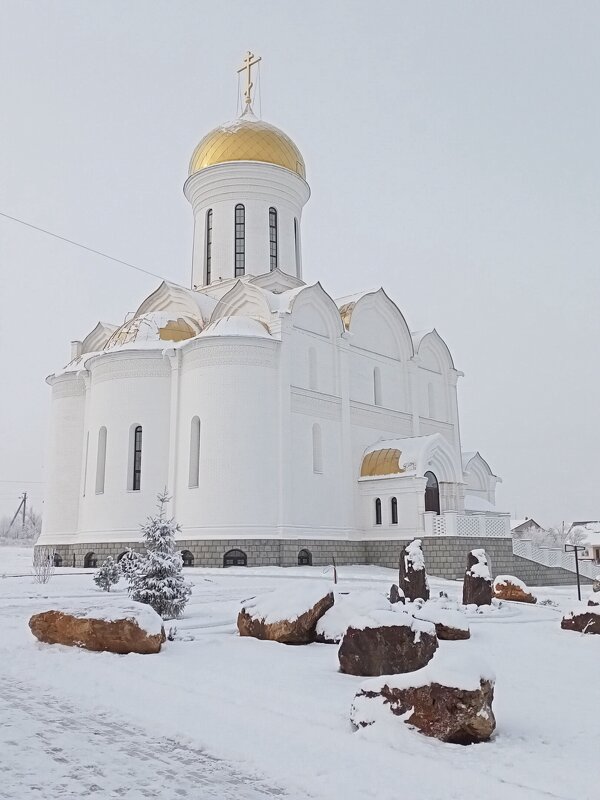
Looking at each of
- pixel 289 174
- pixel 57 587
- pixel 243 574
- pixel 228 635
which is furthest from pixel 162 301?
pixel 228 635

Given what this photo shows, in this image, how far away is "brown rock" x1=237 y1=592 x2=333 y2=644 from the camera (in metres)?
8.05

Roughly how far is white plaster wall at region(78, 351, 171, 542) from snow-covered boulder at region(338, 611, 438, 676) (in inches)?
619

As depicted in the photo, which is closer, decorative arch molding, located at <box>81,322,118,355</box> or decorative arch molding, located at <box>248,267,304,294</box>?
decorative arch molding, located at <box>248,267,304,294</box>

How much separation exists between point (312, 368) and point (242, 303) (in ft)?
10.8

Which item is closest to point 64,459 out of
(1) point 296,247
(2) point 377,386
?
(2) point 377,386

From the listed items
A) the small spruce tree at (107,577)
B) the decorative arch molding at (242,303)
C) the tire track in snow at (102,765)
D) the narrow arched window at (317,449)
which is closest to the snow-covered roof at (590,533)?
the narrow arched window at (317,449)

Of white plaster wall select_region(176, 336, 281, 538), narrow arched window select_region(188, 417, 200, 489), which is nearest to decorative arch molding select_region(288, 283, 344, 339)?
white plaster wall select_region(176, 336, 281, 538)

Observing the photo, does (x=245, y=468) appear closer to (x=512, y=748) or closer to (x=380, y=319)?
(x=380, y=319)

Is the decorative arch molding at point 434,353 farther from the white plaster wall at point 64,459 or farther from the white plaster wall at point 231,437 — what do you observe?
the white plaster wall at point 64,459

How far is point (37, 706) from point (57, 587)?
10446 mm

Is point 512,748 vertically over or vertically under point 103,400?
under

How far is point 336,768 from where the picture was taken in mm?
3723

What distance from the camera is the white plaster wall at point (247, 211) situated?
26.5 m

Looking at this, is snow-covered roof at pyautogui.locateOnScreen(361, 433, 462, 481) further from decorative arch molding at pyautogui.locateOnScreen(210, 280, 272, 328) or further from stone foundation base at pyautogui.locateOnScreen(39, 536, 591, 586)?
decorative arch molding at pyautogui.locateOnScreen(210, 280, 272, 328)
